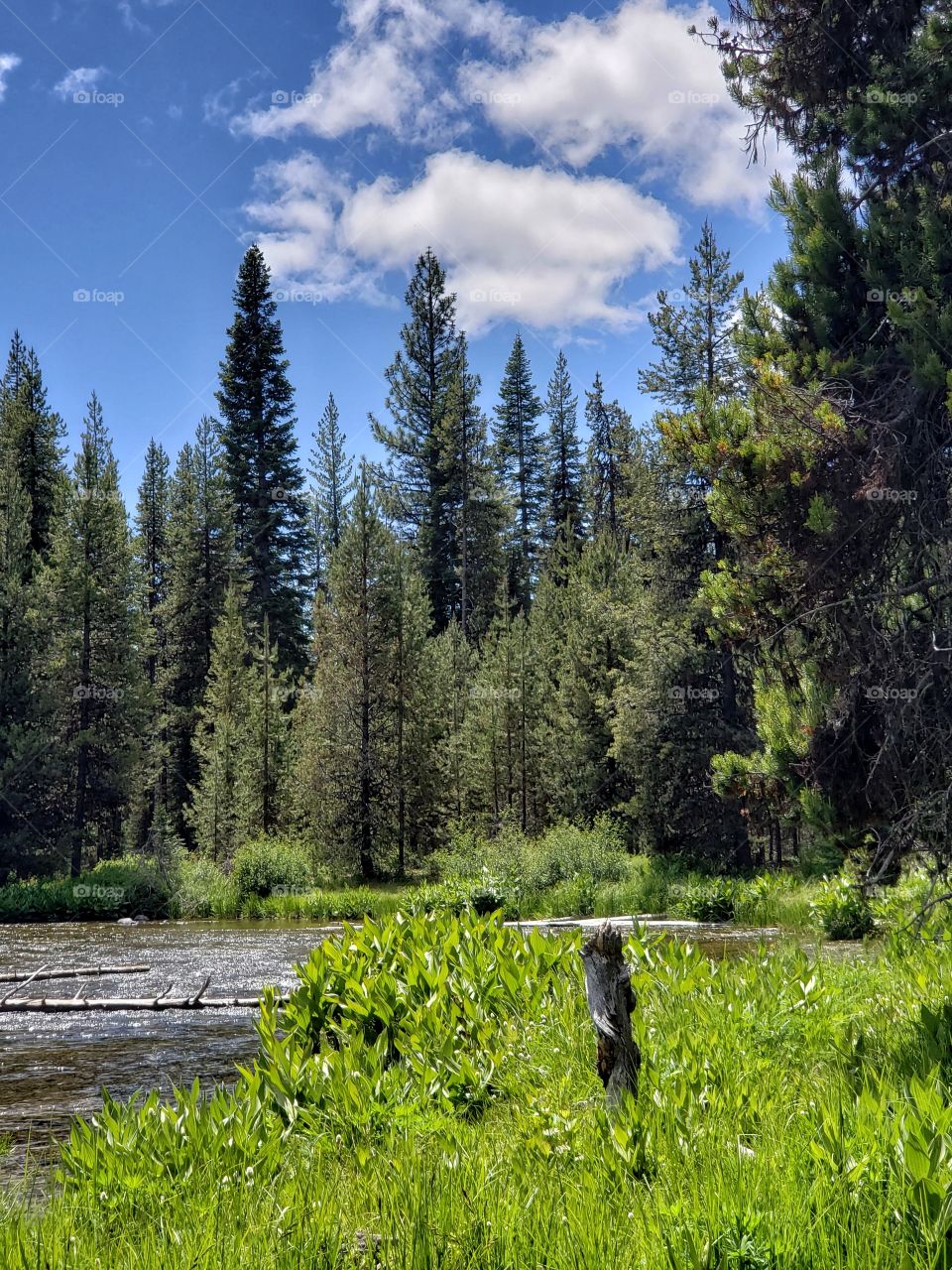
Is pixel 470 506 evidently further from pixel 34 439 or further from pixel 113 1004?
pixel 113 1004

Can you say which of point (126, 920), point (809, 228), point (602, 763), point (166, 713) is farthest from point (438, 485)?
point (809, 228)

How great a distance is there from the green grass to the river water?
117 centimetres

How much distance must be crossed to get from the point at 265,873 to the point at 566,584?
773 inches

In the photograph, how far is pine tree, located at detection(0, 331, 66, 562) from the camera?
36000 millimetres

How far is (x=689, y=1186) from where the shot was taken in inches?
128

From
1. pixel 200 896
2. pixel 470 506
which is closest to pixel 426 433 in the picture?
pixel 470 506

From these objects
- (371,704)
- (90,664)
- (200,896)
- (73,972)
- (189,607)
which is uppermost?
(189,607)

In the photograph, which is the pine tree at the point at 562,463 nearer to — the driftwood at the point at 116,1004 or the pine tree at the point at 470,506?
the pine tree at the point at 470,506

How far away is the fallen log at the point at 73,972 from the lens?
12414mm

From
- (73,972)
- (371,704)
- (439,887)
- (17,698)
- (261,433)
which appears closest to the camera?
(73,972)

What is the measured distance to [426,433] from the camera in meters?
47.6

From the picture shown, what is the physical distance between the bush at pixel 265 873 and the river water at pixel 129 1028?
507 cm

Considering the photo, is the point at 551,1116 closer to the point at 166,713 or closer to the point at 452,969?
the point at 452,969

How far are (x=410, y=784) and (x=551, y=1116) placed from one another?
23.9 metres
